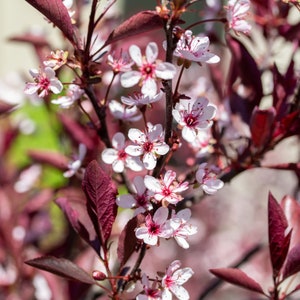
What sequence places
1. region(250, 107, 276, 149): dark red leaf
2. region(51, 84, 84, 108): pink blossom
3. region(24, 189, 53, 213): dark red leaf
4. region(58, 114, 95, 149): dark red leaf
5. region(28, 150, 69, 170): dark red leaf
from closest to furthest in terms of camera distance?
region(51, 84, 84, 108): pink blossom < region(250, 107, 276, 149): dark red leaf < region(58, 114, 95, 149): dark red leaf < region(28, 150, 69, 170): dark red leaf < region(24, 189, 53, 213): dark red leaf

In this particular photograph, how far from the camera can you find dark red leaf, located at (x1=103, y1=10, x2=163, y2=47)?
848mm

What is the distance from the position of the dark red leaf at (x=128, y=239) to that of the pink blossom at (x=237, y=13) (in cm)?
31

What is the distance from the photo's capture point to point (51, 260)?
35.7 inches

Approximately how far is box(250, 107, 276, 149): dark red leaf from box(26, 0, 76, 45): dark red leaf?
1.22 ft

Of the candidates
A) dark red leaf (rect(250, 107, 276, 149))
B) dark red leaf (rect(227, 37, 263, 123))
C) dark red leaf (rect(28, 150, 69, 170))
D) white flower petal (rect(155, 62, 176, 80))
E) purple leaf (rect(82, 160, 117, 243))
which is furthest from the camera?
dark red leaf (rect(28, 150, 69, 170))

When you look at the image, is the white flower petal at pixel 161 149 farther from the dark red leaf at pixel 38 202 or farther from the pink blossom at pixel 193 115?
the dark red leaf at pixel 38 202

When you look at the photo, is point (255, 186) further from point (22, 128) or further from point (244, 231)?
point (22, 128)

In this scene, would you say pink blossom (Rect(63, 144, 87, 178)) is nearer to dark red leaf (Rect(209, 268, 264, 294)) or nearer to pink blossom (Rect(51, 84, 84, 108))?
pink blossom (Rect(51, 84, 84, 108))

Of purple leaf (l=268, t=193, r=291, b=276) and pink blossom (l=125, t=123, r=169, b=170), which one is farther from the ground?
pink blossom (l=125, t=123, r=169, b=170)

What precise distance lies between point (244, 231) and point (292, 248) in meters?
2.14

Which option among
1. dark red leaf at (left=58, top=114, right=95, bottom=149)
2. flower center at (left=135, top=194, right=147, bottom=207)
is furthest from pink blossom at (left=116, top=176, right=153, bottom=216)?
dark red leaf at (left=58, top=114, right=95, bottom=149)

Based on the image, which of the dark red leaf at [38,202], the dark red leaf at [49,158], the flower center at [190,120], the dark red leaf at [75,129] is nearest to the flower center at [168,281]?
the flower center at [190,120]

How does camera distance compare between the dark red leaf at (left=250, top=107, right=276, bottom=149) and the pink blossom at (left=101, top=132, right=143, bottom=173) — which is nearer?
the pink blossom at (left=101, top=132, right=143, bottom=173)

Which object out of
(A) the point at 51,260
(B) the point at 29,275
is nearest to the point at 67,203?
(A) the point at 51,260
